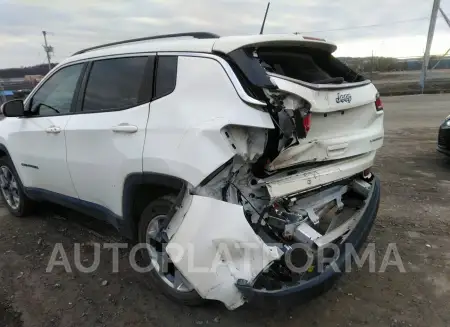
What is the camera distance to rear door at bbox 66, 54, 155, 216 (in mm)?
3021

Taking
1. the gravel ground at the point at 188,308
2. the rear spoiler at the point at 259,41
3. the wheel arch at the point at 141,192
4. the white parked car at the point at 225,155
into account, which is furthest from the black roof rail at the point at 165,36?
the gravel ground at the point at 188,308

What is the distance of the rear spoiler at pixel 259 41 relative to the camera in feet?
8.91

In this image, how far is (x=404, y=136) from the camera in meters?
9.35

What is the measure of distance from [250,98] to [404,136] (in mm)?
7989

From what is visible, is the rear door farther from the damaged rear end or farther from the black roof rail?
the damaged rear end

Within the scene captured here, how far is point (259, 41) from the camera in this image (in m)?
2.80

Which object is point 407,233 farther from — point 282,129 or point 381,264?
point 282,129

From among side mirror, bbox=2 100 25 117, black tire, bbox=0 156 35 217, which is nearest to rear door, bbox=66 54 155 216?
side mirror, bbox=2 100 25 117

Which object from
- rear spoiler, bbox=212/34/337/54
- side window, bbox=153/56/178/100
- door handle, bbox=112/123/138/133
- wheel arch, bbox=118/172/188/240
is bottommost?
wheel arch, bbox=118/172/188/240

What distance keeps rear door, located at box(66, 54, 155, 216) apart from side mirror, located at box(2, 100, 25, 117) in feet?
2.95

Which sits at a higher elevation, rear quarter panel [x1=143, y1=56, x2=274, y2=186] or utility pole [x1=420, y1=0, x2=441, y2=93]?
utility pole [x1=420, y1=0, x2=441, y2=93]

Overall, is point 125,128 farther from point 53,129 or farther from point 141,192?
point 53,129

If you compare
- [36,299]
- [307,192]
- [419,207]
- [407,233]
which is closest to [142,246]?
[36,299]

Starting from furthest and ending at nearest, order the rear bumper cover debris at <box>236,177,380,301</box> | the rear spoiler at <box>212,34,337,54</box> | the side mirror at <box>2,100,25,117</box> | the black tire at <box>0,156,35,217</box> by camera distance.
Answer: the black tire at <box>0,156,35,217</box> < the side mirror at <box>2,100,25,117</box> < the rear spoiler at <box>212,34,337,54</box> < the rear bumper cover debris at <box>236,177,380,301</box>
